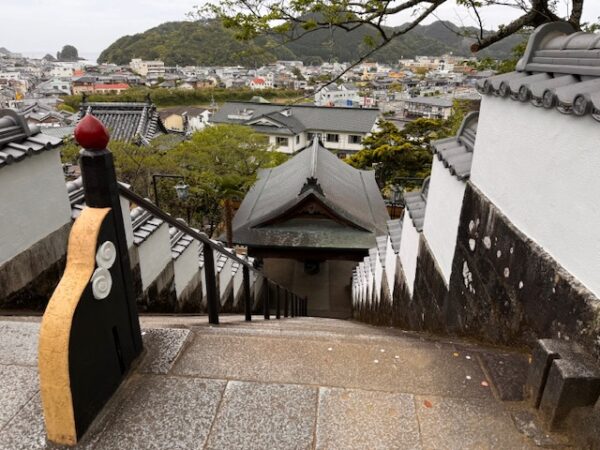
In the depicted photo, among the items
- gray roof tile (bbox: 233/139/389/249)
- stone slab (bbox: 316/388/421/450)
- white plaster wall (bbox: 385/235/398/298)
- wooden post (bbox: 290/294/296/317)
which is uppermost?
stone slab (bbox: 316/388/421/450)

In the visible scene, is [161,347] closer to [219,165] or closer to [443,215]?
[443,215]

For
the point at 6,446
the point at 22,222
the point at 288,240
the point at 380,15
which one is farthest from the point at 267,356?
the point at 288,240

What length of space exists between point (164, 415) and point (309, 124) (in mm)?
40123

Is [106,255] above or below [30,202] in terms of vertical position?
above

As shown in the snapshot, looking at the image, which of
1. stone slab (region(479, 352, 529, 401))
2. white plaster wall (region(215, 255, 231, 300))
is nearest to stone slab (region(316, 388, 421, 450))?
stone slab (region(479, 352, 529, 401))

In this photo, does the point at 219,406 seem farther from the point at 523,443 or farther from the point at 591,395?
the point at 591,395

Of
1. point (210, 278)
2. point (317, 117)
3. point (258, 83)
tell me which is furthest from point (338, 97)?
point (210, 278)

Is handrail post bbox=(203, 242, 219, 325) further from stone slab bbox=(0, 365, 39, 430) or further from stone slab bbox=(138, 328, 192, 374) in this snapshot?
stone slab bbox=(0, 365, 39, 430)

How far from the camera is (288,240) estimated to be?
11.4 m

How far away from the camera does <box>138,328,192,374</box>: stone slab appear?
6.91 feet

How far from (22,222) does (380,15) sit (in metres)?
6.53

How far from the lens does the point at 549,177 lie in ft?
6.60

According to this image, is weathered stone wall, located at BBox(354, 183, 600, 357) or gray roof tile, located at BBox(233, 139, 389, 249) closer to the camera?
weathered stone wall, located at BBox(354, 183, 600, 357)

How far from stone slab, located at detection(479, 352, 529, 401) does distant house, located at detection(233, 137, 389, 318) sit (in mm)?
8866
